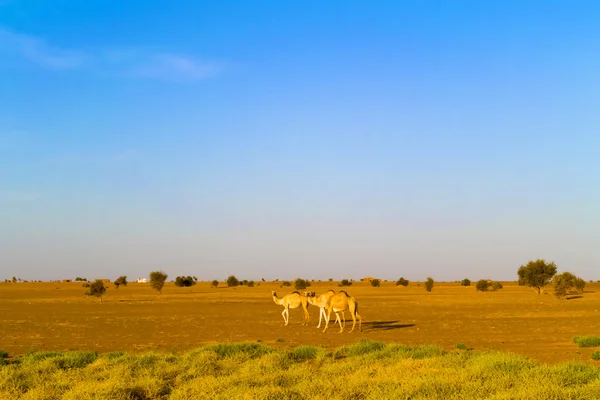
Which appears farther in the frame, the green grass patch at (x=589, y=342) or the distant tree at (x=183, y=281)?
the distant tree at (x=183, y=281)

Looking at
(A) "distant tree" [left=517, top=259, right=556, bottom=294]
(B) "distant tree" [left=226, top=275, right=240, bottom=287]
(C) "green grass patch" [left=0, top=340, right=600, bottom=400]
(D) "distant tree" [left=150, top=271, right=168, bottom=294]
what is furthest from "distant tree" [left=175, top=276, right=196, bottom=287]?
(C) "green grass patch" [left=0, top=340, right=600, bottom=400]

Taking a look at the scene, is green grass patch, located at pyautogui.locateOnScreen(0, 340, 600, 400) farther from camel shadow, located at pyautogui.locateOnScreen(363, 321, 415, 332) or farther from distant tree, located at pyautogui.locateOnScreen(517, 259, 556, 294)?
distant tree, located at pyautogui.locateOnScreen(517, 259, 556, 294)

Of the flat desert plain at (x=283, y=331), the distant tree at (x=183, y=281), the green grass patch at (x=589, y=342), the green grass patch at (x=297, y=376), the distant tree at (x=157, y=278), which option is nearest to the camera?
the green grass patch at (x=297, y=376)

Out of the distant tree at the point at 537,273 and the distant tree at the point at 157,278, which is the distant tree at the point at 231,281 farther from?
the distant tree at the point at 537,273

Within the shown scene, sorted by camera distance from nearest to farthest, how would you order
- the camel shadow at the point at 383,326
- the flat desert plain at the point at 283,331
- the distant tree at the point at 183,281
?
1. the flat desert plain at the point at 283,331
2. the camel shadow at the point at 383,326
3. the distant tree at the point at 183,281

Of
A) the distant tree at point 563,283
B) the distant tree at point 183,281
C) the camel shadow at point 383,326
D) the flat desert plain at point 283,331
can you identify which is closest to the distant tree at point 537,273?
the distant tree at point 563,283

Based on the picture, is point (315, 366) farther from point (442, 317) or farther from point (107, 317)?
point (107, 317)

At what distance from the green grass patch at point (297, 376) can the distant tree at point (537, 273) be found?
5019cm

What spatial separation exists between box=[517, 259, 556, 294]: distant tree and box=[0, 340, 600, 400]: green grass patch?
50.2 metres

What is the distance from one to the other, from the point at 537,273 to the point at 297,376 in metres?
56.4

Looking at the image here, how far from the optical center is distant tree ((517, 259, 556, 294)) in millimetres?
63062

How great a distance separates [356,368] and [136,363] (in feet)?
17.6

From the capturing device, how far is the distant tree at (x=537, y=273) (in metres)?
63.1

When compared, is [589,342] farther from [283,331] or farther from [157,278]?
[157,278]
